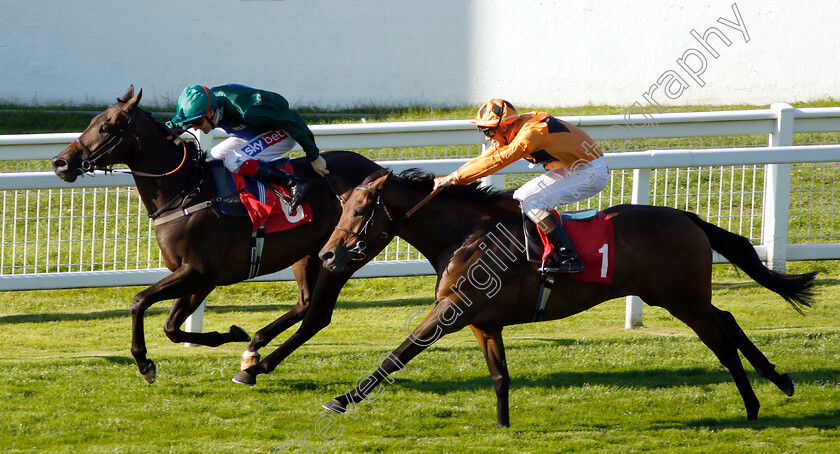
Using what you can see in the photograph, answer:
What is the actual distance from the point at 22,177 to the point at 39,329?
65.6 inches

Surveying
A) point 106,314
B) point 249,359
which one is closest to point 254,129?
point 249,359

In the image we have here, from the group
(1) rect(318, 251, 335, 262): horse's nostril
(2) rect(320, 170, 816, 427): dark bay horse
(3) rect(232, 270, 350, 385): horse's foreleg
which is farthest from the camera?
(3) rect(232, 270, 350, 385): horse's foreleg

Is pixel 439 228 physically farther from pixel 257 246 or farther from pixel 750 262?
pixel 750 262

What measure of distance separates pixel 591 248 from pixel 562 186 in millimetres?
348

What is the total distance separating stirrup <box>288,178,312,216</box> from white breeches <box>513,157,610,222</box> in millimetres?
1300

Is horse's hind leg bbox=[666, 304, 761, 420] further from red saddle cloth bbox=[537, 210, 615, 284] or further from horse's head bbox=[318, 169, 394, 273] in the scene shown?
horse's head bbox=[318, 169, 394, 273]

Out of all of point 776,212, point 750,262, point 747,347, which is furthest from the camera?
point 776,212

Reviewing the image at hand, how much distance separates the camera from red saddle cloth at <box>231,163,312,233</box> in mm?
5586

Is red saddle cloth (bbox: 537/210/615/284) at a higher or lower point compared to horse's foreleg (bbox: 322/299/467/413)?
higher

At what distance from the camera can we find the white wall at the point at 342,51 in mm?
11930

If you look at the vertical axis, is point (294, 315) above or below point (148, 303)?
below

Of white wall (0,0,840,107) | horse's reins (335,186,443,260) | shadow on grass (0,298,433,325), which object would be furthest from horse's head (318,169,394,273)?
white wall (0,0,840,107)

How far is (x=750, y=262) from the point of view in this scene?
5.29 m

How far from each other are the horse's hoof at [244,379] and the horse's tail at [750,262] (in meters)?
2.55
